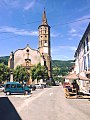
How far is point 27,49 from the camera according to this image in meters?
106

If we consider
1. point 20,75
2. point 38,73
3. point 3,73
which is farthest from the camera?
point 20,75

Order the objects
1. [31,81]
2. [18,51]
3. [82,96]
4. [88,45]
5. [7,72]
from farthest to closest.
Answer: [18,51] < [31,81] < [7,72] < [88,45] < [82,96]

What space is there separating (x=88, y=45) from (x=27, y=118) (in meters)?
32.1

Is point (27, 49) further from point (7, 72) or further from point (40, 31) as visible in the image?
point (7, 72)

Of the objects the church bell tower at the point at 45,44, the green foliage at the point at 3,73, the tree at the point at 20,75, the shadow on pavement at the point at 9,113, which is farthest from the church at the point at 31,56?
the shadow on pavement at the point at 9,113

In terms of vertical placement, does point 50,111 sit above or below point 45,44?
below

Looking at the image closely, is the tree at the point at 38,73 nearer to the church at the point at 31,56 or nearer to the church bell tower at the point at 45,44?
the church at the point at 31,56

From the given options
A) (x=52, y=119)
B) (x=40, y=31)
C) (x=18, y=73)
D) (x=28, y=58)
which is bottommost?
(x=52, y=119)

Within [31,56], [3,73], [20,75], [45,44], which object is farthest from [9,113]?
[45,44]

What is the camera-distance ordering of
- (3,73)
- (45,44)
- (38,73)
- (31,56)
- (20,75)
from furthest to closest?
1. (45,44)
2. (31,56)
3. (20,75)
4. (38,73)
5. (3,73)

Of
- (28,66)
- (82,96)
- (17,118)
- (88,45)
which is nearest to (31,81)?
(28,66)

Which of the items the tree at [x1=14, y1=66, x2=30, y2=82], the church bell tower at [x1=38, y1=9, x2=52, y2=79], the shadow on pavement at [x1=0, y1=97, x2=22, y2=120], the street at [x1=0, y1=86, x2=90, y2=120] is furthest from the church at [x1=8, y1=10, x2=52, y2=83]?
the shadow on pavement at [x1=0, y1=97, x2=22, y2=120]

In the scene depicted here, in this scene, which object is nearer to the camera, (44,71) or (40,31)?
(44,71)

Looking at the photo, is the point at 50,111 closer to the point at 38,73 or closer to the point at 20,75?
the point at 38,73
